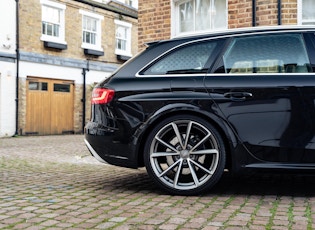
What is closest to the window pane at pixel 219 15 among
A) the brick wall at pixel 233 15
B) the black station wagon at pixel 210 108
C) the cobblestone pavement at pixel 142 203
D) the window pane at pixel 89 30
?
the brick wall at pixel 233 15

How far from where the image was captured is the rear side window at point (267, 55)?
445 centimetres

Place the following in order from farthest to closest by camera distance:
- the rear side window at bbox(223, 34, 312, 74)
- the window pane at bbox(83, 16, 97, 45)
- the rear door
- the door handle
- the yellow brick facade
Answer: the window pane at bbox(83, 16, 97, 45), the yellow brick facade, the rear side window at bbox(223, 34, 312, 74), the door handle, the rear door

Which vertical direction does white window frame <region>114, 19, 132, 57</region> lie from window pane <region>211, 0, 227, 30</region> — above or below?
above

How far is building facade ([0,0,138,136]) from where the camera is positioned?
17344mm

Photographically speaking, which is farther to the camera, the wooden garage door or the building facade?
the wooden garage door

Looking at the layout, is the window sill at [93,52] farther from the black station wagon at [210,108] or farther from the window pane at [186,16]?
the black station wagon at [210,108]

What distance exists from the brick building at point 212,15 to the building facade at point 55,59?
9.22 metres

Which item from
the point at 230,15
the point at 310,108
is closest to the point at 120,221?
the point at 310,108

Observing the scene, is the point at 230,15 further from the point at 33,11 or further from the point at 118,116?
the point at 33,11

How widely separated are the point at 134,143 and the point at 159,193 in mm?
600

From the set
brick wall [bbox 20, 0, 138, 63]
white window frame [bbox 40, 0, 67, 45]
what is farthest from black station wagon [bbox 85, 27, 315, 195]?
white window frame [bbox 40, 0, 67, 45]

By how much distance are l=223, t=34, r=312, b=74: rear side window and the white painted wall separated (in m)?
14.1

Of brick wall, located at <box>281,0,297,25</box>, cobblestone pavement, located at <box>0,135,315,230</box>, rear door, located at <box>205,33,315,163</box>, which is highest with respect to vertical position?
brick wall, located at <box>281,0,297,25</box>

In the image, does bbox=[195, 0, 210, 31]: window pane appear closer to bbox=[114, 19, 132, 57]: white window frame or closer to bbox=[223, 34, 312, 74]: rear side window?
bbox=[223, 34, 312, 74]: rear side window
